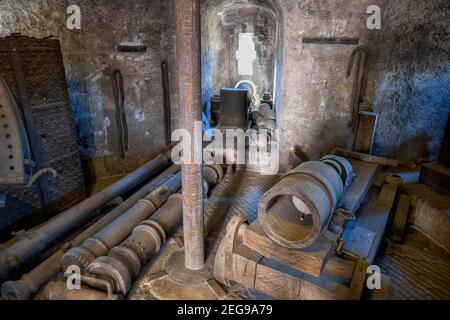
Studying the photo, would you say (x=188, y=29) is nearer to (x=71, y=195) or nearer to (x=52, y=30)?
(x=71, y=195)

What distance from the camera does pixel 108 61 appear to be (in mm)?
6402

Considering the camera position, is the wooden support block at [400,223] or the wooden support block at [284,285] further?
the wooden support block at [400,223]

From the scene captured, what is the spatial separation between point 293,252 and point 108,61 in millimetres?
5567

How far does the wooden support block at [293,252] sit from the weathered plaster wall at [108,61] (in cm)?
467

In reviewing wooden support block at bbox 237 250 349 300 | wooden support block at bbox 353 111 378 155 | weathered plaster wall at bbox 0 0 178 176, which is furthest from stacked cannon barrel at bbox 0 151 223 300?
wooden support block at bbox 353 111 378 155

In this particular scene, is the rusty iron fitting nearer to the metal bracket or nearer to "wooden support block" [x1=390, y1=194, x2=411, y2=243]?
"wooden support block" [x1=390, y1=194, x2=411, y2=243]

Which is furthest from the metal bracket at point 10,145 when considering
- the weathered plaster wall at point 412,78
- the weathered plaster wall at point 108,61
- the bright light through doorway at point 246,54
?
the bright light through doorway at point 246,54

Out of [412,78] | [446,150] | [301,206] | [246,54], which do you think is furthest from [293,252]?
[246,54]

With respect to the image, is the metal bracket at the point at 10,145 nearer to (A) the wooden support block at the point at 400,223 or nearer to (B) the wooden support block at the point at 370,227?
(B) the wooden support block at the point at 370,227

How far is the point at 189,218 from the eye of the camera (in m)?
3.52

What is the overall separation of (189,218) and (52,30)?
16.6 feet

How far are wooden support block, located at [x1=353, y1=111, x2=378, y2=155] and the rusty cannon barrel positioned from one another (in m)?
2.18

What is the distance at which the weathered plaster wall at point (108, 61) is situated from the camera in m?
5.86
